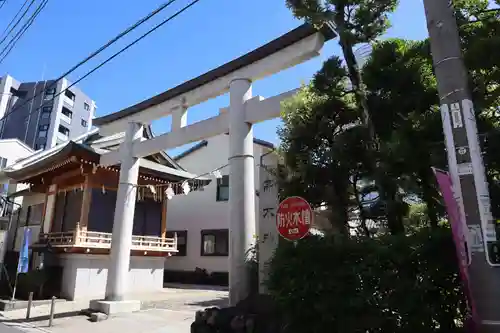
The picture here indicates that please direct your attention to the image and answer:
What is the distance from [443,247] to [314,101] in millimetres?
3224

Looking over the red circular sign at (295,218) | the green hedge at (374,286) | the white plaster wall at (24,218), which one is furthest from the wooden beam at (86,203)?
the green hedge at (374,286)

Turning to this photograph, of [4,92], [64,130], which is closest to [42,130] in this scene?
[64,130]

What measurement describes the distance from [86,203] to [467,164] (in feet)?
47.1

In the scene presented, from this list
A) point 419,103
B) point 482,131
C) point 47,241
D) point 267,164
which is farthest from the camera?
point 47,241

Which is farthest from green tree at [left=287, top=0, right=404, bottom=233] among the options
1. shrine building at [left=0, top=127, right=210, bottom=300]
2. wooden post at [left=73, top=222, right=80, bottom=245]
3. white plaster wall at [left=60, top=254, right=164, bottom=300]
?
white plaster wall at [left=60, top=254, right=164, bottom=300]

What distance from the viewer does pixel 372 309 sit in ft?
13.3

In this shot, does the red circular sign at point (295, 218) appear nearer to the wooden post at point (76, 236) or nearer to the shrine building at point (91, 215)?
the shrine building at point (91, 215)

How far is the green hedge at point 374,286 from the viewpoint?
12.6 feet

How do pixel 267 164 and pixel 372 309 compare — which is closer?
pixel 372 309

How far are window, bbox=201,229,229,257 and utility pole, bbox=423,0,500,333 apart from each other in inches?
658

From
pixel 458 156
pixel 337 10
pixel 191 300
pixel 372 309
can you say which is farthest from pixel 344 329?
pixel 191 300

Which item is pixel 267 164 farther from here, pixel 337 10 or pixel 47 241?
pixel 47 241

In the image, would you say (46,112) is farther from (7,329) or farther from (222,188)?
(7,329)

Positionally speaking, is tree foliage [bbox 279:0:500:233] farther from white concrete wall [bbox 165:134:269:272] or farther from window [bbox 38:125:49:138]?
window [bbox 38:125:49:138]
